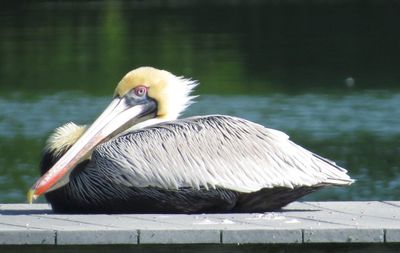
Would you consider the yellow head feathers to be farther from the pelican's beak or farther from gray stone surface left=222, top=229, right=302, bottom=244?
gray stone surface left=222, top=229, right=302, bottom=244

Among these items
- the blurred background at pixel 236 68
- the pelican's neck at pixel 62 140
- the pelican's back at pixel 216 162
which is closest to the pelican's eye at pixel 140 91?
the pelican's neck at pixel 62 140

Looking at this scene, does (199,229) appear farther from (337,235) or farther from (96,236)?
(337,235)

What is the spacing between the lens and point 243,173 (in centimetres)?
593

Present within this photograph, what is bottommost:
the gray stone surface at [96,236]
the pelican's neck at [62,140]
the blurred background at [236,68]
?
the gray stone surface at [96,236]

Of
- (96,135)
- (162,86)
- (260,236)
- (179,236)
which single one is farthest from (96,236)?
(162,86)

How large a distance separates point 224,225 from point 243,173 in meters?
0.76

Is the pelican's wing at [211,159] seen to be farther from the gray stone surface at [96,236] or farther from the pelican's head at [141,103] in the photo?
the gray stone surface at [96,236]

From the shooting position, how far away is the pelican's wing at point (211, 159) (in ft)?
19.4

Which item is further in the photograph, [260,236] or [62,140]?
[62,140]

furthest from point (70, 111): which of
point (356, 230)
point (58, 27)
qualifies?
point (58, 27)

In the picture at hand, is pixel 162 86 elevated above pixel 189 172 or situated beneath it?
elevated above

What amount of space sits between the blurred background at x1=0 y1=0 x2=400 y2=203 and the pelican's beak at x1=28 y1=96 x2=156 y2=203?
4.20 m

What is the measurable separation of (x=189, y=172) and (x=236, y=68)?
17.5 metres

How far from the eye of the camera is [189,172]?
591cm
